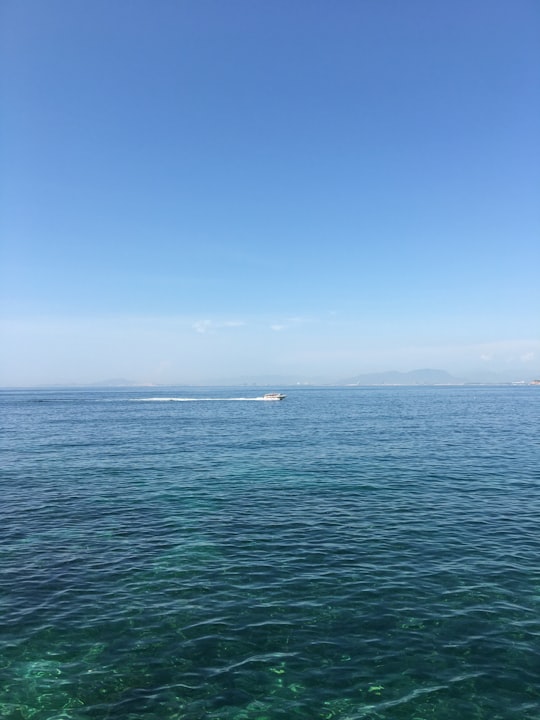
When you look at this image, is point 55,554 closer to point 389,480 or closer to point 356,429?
point 389,480

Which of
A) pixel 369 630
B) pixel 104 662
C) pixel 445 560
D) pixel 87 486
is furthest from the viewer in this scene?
pixel 87 486

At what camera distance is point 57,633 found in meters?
18.6

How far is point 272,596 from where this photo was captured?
21359mm

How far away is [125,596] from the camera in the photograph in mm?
21578

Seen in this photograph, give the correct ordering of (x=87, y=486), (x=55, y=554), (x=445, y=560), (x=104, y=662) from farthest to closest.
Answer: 1. (x=87, y=486)
2. (x=55, y=554)
3. (x=445, y=560)
4. (x=104, y=662)

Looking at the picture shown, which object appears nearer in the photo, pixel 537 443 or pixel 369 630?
pixel 369 630

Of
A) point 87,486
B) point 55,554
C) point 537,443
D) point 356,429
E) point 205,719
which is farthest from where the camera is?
point 356,429

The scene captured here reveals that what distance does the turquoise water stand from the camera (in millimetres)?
15016

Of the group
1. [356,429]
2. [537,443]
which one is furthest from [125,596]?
[356,429]

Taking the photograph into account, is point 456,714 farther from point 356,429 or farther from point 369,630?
point 356,429

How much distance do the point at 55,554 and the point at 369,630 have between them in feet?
61.8

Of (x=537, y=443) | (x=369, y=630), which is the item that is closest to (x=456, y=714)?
(x=369, y=630)

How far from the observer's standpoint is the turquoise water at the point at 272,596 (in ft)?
49.3

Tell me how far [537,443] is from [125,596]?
6512 cm
